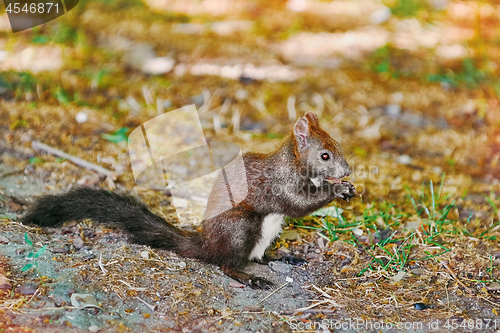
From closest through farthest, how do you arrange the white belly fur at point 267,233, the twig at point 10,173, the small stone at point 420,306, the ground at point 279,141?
1. the ground at point 279,141
2. the small stone at point 420,306
3. the white belly fur at point 267,233
4. the twig at point 10,173

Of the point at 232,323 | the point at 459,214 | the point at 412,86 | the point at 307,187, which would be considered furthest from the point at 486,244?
the point at 412,86

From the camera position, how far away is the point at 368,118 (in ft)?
18.4

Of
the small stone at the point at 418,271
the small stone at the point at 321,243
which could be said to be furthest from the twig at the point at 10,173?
the small stone at the point at 418,271

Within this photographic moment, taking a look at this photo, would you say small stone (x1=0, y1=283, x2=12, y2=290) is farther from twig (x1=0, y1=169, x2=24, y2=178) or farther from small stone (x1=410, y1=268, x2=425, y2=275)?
small stone (x1=410, y1=268, x2=425, y2=275)

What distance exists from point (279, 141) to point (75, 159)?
180cm

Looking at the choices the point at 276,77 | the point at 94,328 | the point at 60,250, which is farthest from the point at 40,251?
the point at 276,77

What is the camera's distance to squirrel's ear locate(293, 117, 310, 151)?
3355 mm

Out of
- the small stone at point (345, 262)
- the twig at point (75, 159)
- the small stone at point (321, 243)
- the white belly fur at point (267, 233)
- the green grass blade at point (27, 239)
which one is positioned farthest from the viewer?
the twig at point (75, 159)

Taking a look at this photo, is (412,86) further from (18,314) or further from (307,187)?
(18,314)

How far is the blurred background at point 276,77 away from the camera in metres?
4.93

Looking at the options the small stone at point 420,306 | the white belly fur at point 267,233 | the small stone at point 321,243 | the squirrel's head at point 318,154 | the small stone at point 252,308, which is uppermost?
the squirrel's head at point 318,154

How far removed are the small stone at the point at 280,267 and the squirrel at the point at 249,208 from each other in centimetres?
6

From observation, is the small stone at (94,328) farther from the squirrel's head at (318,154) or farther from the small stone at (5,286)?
the squirrel's head at (318,154)

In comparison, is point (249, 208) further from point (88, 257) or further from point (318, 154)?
point (88, 257)
